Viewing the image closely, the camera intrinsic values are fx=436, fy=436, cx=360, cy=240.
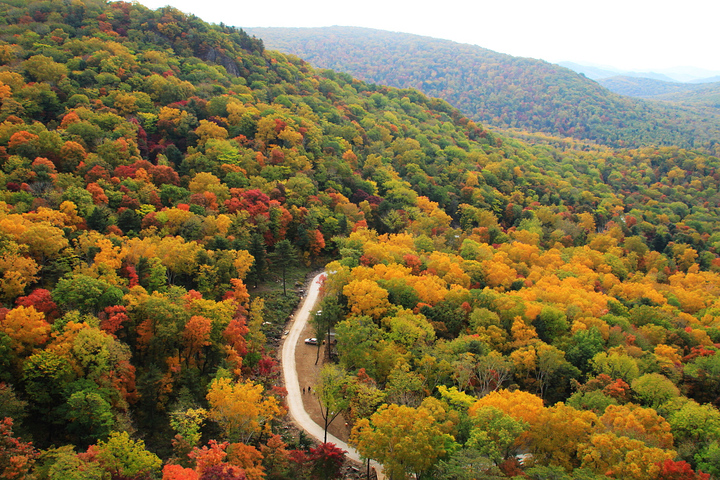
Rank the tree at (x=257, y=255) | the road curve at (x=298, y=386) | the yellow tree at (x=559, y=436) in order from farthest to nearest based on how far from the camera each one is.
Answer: the tree at (x=257, y=255) → the road curve at (x=298, y=386) → the yellow tree at (x=559, y=436)

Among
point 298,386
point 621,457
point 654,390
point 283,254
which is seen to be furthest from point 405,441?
point 283,254

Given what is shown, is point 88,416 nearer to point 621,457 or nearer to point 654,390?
point 621,457

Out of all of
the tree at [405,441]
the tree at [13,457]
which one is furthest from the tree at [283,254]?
the tree at [13,457]

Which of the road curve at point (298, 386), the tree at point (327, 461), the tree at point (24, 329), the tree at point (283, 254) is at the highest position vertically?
the tree at point (24, 329)

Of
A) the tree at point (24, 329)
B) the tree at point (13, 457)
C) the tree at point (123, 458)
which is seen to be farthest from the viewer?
the tree at point (24, 329)

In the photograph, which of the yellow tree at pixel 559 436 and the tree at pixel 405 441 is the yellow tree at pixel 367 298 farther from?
the yellow tree at pixel 559 436

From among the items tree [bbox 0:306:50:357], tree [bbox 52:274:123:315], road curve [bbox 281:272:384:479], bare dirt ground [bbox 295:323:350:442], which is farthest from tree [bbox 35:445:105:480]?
bare dirt ground [bbox 295:323:350:442]

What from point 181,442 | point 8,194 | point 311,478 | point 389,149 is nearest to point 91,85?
point 8,194

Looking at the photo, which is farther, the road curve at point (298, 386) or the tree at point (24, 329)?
the road curve at point (298, 386)
